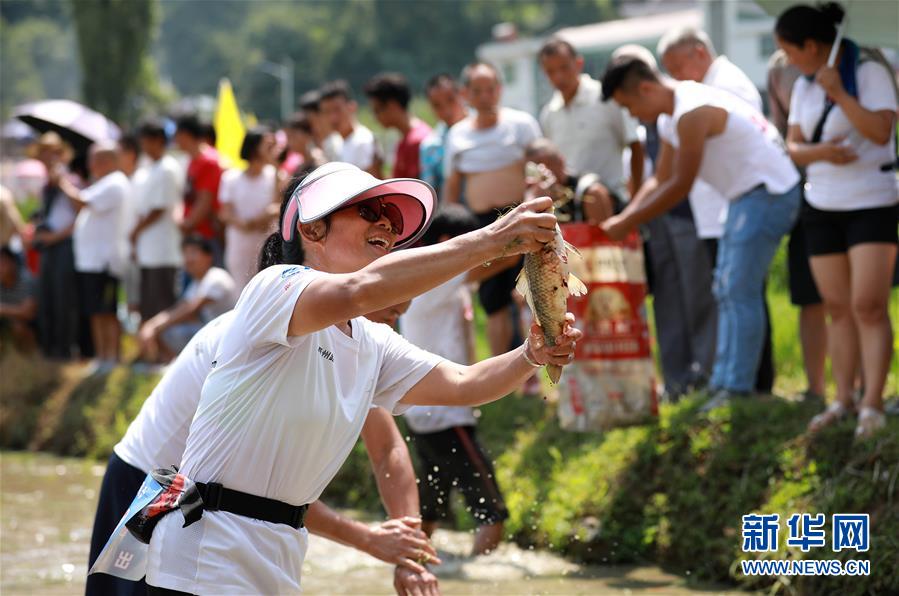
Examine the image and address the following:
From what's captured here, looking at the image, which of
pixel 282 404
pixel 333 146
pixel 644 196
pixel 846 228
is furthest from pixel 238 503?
pixel 333 146

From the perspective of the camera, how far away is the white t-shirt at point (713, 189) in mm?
7906

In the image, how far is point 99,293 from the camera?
1230 centimetres

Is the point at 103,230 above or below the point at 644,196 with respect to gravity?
below

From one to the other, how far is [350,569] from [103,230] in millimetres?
5623

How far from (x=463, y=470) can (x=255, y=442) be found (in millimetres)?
3490

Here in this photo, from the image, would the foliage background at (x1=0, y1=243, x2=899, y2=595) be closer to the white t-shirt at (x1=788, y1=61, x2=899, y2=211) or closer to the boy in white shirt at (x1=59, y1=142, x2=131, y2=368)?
the white t-shirt at (x1=788, y1=61, x2=899, y2=211)

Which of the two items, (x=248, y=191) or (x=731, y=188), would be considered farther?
(x=248, y=191)

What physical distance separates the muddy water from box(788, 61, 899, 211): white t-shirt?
2.09 m

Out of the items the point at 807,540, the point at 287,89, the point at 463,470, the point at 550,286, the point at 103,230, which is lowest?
the point at 287,89

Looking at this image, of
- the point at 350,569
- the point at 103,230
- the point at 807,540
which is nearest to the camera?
the point at 807,540

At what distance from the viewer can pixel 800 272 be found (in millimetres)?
7914

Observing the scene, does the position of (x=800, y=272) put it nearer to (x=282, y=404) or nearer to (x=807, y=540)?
(x=807, y=540)

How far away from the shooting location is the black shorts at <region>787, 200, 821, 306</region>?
310 inches

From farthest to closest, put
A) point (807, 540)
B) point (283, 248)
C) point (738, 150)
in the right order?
1. point (738, 150)
2. point (807, 540)
3. point (283, 248)
